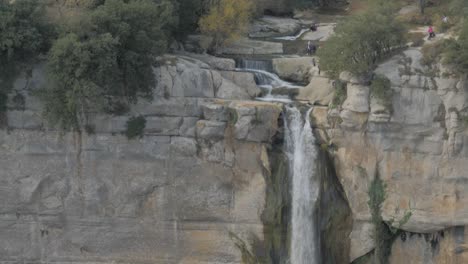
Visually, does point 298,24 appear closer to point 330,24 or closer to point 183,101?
point 330,24

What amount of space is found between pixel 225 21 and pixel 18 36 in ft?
32.0

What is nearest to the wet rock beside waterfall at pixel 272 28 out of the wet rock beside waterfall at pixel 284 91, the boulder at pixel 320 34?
the boulder at pixel 320 34

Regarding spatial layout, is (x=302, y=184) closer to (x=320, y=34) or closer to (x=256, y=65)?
(x=256, y=65)

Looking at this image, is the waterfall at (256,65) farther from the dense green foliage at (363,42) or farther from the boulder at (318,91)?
the dense green foliage at (363,42)

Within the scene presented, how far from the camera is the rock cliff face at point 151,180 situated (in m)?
27.5

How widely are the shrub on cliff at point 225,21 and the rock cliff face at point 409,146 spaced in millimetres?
7322

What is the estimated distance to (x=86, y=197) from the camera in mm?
28156

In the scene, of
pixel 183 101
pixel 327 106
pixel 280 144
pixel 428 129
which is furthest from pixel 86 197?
pixel 428 129

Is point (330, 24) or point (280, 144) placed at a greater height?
point (330, 24)

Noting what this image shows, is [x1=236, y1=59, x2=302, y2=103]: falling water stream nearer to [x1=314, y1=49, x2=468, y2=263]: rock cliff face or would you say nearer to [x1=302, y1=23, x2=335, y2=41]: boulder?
[x1=314, y1=49, x2=468, y2=263]: rock cliff face

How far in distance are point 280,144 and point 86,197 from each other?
757cm

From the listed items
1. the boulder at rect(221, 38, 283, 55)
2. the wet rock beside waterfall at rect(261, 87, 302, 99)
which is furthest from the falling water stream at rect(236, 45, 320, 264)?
the boulder at rect(221, 38, 283, 55)

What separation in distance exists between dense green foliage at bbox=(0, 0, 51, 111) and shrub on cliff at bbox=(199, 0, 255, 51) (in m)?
7.83

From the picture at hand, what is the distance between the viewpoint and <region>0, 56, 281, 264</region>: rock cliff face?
1081 inches
